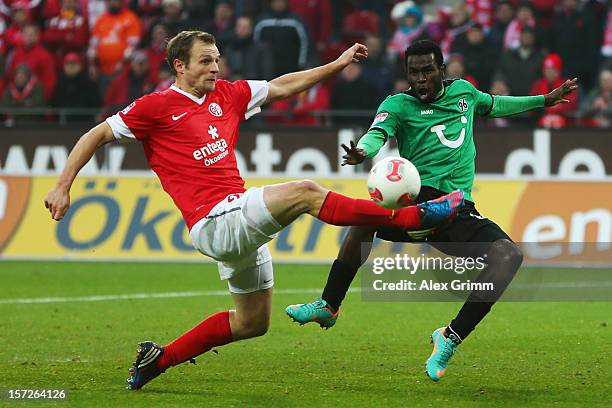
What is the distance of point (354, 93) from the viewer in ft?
60.2

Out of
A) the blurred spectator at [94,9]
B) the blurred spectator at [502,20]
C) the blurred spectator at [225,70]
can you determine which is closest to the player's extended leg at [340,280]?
the blurred spectator at [225,70]

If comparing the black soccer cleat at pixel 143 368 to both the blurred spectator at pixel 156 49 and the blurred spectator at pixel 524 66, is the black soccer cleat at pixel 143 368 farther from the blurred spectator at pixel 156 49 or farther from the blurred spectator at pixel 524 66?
the blurred spectator at pixel 156 49

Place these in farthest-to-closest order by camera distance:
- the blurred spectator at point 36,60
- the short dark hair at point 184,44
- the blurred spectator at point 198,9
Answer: the blurred spectator at point 198,9, the blurred spectator at point 36,60, the short dark hair at point 184,44

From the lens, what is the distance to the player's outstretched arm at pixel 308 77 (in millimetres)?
8211

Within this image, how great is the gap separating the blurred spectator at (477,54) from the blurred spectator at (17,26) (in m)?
7.22

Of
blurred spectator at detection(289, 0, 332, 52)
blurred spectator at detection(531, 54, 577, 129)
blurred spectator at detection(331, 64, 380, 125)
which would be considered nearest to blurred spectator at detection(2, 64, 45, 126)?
blurred spectator at detection(289, 0, 332, 52)

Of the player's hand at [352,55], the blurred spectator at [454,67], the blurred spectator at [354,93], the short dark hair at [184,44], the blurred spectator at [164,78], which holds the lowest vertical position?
the blurred spectator at [354,93]

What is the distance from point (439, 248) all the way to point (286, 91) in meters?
1.49

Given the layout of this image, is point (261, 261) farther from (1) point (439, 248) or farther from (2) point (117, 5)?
(2) point (117, 5)

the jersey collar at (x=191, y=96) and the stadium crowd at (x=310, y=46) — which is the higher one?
the jersey collar at (x=191, y=96)

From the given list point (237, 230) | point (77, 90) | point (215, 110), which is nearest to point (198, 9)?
point (77, 90)

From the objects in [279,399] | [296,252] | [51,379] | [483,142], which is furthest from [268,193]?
→ [483,142]

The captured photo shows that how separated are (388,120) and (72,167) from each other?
2.18 m

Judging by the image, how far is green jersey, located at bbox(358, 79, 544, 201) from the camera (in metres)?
8.24
